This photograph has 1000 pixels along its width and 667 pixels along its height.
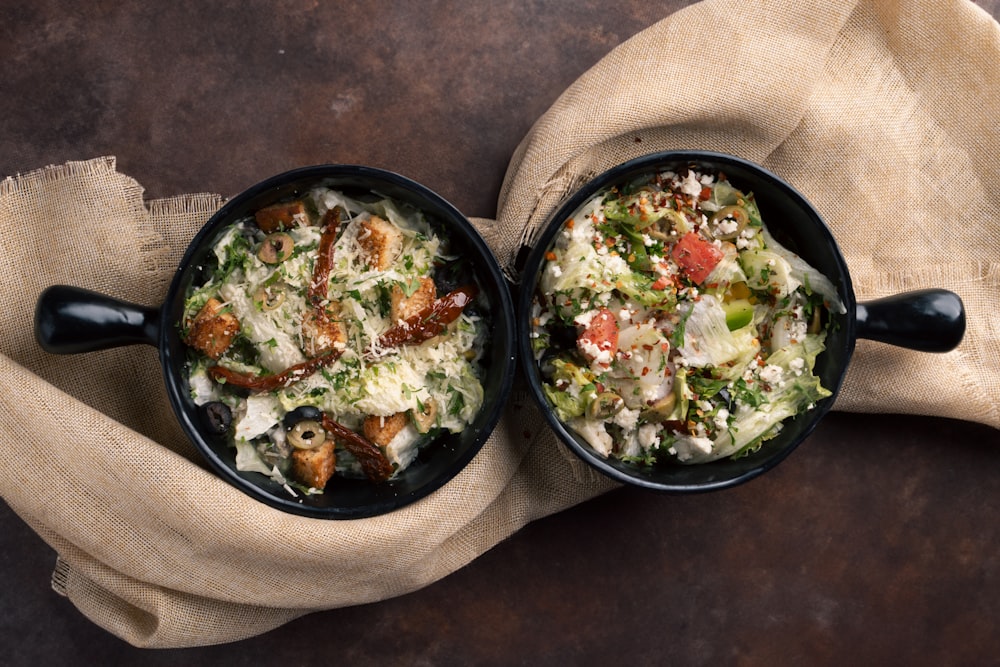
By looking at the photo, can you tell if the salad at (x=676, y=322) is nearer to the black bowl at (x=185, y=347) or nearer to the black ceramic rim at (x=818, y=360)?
the black ceramic rim at (x=818, y=360)

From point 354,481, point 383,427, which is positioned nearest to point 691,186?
point 383,427

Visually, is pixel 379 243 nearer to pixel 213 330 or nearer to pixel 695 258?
pixel 213 330

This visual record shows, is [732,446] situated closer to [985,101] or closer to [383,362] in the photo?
[383,362]

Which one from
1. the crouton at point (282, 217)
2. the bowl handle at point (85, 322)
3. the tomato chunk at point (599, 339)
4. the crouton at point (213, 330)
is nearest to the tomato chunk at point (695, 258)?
the tomato chunk at point (599, 339)

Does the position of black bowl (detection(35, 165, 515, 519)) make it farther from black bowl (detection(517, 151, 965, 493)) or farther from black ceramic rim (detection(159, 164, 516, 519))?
black bowl (detection(517, 151, 965, 493))

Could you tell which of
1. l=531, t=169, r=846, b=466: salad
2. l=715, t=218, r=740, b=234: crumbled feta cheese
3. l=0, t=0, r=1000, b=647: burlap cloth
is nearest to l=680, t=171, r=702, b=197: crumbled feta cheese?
l=531, t=169, r=846, b=466: salad

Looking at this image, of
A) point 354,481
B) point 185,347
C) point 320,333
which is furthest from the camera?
point 354,481

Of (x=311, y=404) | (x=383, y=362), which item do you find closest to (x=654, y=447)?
(x=383, y=362)
